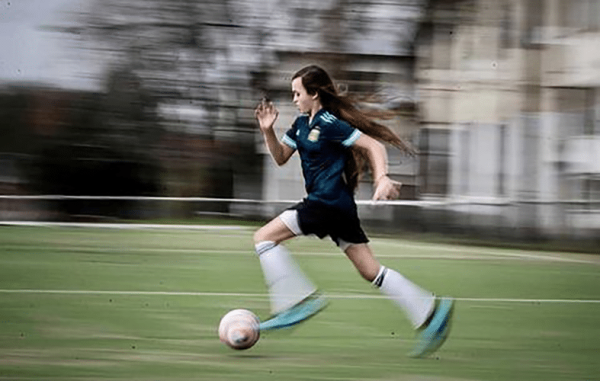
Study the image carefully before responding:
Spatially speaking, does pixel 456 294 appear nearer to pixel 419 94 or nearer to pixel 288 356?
pixel 288 356

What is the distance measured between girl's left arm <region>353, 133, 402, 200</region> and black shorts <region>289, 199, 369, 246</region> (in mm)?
253

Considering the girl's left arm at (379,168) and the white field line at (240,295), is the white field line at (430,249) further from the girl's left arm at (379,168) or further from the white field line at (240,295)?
the girl's left arm at (379,168)

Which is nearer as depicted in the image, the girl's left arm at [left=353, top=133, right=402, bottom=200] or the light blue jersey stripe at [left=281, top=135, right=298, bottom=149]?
the girl's left arm at [left=353, top=133, right=402, bottom=200]

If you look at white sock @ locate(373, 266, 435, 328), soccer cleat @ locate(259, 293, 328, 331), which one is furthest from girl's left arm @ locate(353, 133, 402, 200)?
soccer cleat @ locate(259, 293, 328, 331)

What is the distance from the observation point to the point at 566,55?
82.1 feet

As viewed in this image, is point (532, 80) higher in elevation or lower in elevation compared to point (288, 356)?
higher

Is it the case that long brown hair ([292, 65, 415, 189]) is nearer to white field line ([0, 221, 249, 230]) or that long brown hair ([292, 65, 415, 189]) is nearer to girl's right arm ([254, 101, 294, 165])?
girl's right arm ([254, 101, 294, 165])

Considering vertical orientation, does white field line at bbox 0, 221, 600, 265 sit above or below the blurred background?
below

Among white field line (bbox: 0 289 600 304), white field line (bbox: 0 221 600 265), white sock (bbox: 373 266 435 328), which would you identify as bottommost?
white field line (bbox: 0 221 600 265)

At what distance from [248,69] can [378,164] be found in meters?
21.3

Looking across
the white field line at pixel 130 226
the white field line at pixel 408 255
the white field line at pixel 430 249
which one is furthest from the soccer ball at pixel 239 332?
the white field line at pixel 130 226

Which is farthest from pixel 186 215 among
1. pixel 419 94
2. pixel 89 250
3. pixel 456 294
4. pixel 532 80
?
pixel 456 294

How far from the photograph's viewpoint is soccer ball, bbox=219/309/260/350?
6840mm

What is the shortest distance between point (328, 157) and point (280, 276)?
69cm
